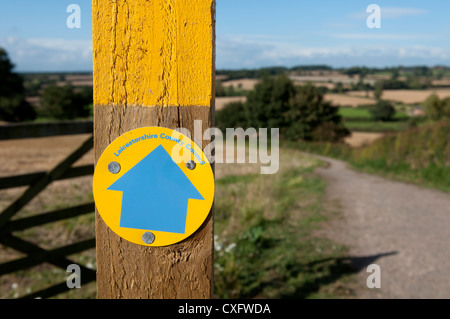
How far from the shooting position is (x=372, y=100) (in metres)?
56.3

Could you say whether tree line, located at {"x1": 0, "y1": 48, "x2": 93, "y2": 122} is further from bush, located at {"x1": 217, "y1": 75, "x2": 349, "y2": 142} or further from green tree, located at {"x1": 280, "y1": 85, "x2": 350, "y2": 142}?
green tree, located at {"x1": 280, "y1": 85, "x2": 350, "y2": 142}

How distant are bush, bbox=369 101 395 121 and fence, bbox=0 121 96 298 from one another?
2007 inches

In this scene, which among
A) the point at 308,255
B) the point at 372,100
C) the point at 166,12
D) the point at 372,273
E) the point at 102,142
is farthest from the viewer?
the point at 372,100

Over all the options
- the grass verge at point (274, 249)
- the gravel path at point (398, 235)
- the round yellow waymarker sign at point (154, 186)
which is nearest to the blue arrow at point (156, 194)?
the round yellow waymarker sign at point (154, 186)

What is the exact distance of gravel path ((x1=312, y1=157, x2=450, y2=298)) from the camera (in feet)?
13.7

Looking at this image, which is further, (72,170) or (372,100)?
(372,100)

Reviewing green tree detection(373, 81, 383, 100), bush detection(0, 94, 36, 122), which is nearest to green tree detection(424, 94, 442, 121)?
green tree detection(373, 81, 383, 100)

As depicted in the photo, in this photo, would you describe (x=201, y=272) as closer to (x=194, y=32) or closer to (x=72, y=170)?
(x=194, y=32)

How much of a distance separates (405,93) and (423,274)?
63156mm


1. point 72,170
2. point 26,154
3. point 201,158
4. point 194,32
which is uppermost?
point 194,32

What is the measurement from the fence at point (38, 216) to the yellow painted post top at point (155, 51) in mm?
2435

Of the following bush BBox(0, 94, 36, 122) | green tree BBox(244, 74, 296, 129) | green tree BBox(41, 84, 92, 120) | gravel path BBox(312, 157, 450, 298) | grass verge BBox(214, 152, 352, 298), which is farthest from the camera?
green tree BBox(244, 74, 296, 129)

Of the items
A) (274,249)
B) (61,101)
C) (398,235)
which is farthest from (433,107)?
(274,249)

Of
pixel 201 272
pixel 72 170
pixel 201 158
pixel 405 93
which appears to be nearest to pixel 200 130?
pixel 201 158
